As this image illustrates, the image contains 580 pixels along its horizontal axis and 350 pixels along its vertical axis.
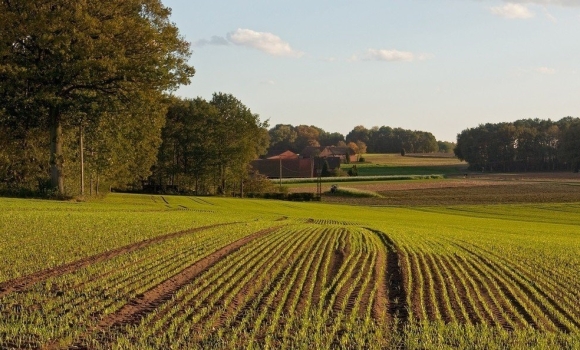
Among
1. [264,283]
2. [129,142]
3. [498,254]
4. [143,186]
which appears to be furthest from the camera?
[143,186]

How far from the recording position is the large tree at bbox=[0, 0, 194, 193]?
34125 mm

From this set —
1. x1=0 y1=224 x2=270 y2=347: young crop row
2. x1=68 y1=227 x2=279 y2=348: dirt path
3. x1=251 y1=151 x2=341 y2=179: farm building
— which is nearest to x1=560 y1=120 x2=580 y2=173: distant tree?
x1=251 y1=151 x2=341 y2=179: farm building

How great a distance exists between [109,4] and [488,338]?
1349 inches

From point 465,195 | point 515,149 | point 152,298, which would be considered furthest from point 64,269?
point 515,149

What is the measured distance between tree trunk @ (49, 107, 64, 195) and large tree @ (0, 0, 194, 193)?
0.20 feet

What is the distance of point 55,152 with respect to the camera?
38.2m

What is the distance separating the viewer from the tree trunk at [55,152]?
38062mm

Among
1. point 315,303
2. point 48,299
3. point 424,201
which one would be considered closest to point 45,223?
point 48,299

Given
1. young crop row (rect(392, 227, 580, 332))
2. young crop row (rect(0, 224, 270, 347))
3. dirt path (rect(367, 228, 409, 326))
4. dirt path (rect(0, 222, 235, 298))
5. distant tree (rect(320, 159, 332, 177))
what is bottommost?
young crop row (rect(392, 227, 580, 332))

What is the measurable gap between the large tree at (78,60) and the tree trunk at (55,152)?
0.20 ft

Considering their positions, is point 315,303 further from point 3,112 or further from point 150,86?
point 3,112

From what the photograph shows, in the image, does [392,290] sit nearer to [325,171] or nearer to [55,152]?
[55,152]

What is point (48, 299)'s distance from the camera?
33.2 ft

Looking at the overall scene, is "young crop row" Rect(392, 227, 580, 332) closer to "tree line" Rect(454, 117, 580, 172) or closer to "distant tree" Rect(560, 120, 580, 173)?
"distant tree" Rect(560, 120, 580, 173)
